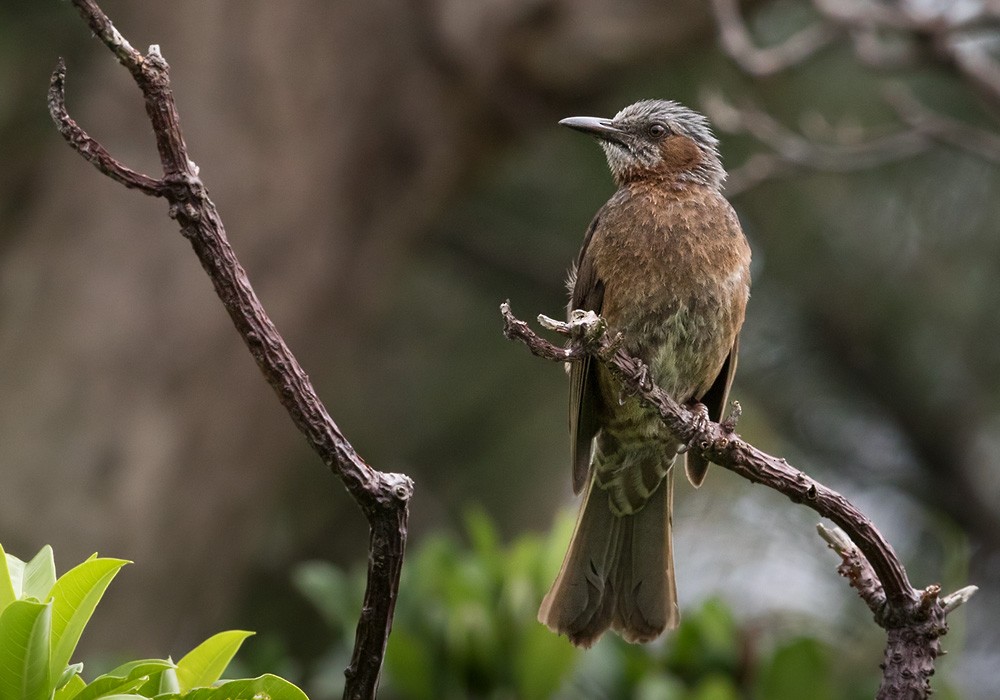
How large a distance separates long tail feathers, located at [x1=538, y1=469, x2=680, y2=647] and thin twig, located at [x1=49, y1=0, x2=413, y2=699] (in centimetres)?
104

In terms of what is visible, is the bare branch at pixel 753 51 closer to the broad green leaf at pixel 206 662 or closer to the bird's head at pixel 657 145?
the bird's head at pixel 657 145

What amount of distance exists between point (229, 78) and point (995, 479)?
347 cm

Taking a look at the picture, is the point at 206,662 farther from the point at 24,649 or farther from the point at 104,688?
the point at 24,649

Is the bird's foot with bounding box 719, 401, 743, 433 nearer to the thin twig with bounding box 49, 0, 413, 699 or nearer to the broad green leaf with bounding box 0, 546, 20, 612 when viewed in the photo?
the thin twig with bounding box 49, 0, 413, 699

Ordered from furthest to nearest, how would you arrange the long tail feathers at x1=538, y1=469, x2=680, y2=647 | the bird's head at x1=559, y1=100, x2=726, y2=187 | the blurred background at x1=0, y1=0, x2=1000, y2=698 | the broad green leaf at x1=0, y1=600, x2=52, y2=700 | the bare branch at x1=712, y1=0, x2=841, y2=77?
the blurred background at x1=0, y1=0, x2=1000, y2=698 → the bare branch at x1=712, y1=0, x2=841, y2=77 → the bird's head at x1=559, y1=100, x2=726, y2=187 → the long tail feathers at x1=538, y1=469, x2=680, y2=647 → the broad green leaf at x1=0, y1=600, x2=52, y2=700

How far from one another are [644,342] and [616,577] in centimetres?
63

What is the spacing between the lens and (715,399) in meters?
3.58

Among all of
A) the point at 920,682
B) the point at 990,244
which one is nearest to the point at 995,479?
the point at 990,244

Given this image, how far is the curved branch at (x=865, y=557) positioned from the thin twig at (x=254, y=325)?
0.36 meters

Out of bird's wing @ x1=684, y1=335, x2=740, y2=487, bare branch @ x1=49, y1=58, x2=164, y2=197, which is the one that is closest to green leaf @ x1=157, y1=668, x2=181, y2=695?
bare branch @ x1=49, y1=58, x2=164, y2=197

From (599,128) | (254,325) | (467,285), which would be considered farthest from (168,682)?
(467,285)

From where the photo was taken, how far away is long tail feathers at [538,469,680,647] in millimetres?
3008

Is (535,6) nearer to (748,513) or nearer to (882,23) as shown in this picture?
(882,23)

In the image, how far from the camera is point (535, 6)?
Answer: 4.94 metres
